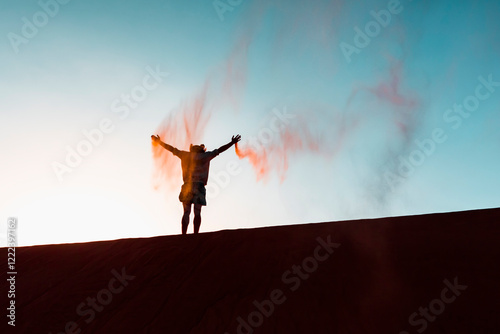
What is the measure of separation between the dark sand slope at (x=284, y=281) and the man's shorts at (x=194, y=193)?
111cm

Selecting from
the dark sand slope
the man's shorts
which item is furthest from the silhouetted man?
the dark sand slope

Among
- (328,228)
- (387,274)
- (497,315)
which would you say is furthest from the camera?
(328,228)

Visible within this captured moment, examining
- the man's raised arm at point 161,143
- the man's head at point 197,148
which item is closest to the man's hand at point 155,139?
the man's raised arm at point 161,143

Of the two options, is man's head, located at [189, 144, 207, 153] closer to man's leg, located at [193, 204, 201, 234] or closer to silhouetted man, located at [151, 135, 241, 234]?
silhouetted man, located at [151, 135, 241, 234]

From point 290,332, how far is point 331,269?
165 cm

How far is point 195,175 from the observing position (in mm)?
9688

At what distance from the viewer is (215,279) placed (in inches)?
263

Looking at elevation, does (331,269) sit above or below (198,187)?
below

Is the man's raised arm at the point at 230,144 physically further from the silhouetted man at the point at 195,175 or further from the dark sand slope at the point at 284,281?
the dark sand slope at the point at 284,281

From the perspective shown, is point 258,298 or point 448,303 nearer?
point 448,303

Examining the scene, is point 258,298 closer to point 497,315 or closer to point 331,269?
point 331,269

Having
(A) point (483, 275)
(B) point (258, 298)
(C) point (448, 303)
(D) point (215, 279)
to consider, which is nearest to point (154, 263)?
(D) point (215, 279)

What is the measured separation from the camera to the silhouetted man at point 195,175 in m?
9.59

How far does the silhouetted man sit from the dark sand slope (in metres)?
1.02
